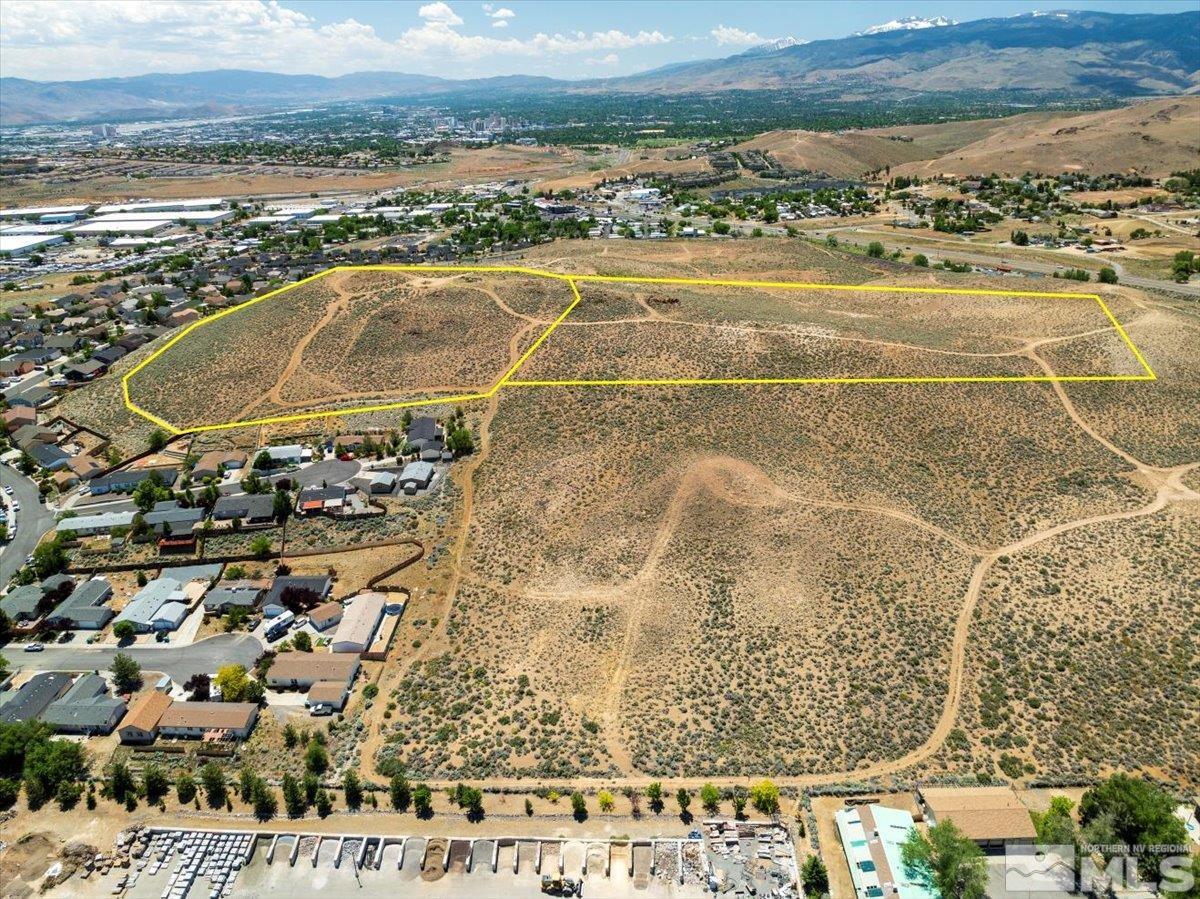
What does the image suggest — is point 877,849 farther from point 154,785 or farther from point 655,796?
point 154,785

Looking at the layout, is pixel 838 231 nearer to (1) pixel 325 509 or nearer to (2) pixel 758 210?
(2) pixel 758 210

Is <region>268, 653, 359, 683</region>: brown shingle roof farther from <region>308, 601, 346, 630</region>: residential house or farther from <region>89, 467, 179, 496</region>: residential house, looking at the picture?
<region>89, 467, 179, 496</region>: residential house

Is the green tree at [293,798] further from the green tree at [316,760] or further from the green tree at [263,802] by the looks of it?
the green tree at [316,760]

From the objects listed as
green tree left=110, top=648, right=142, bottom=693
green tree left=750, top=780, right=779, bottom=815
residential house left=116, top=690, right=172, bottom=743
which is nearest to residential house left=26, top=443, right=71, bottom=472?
green tree left=110, top=648, right=142, bottom=693

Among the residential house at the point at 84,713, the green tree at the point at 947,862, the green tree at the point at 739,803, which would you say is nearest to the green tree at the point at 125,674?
the residential house at the point at 84,713

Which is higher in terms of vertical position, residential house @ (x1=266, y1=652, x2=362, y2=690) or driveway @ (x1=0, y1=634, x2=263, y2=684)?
residential house @ (x1=266, y1=652, x2=362, y2=690)
